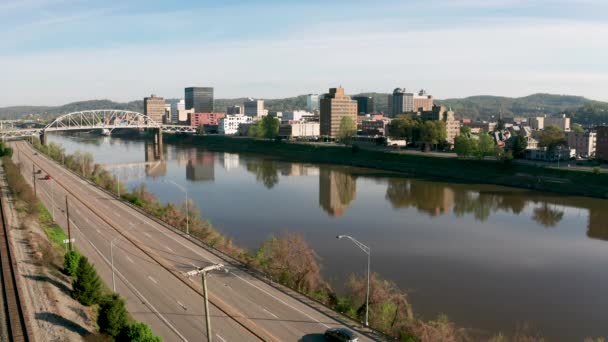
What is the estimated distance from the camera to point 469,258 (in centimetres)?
3941

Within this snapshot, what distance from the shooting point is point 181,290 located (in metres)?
27.2

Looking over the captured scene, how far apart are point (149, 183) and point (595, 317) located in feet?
218

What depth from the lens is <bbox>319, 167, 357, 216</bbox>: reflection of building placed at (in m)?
61.3

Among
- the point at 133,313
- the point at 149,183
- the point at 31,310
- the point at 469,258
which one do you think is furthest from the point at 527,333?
the point at 149,183

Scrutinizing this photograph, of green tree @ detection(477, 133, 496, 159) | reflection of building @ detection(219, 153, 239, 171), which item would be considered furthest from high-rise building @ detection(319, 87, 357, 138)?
green tree @ detection(477, 133, 496, 159)

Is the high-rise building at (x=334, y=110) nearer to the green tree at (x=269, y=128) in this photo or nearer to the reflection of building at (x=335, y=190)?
the green tree at (x=269, y=128)

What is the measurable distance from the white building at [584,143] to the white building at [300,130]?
275 ft

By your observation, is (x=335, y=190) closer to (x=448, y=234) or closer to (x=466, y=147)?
(x=448, y=234)

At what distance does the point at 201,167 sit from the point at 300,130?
64744 mm

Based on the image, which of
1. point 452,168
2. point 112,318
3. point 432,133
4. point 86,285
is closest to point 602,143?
point 452,168

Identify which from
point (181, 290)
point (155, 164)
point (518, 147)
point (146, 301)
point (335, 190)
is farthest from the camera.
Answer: point (155, 164)

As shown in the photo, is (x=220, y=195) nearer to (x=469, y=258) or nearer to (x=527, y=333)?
(x=469, y=258)

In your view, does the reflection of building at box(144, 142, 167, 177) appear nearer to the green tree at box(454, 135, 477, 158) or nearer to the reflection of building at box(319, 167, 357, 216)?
the reflection of building at box(319, 167, 357, 216)

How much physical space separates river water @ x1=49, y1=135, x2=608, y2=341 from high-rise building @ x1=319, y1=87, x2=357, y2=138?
72033 mm
